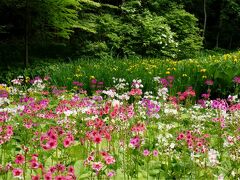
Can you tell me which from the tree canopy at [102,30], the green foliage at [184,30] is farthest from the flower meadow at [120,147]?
the green foliage at [184,30]

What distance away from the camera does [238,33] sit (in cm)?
2450

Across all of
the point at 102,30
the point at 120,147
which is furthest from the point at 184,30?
the point at 120,147

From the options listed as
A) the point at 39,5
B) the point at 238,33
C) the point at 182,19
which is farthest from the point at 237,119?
the point at 238,33

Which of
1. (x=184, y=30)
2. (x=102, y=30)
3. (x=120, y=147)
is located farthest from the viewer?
(x=184, y=30)

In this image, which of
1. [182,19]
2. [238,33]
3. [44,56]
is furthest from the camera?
[238,33]

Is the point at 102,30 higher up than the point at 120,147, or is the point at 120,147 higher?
the point at 120,147

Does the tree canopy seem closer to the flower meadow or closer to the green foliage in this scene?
the green foliage

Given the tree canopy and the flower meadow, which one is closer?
the flower meadow

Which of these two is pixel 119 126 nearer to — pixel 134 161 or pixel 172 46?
pixel 134 161

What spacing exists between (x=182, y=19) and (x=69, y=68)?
7.68 m

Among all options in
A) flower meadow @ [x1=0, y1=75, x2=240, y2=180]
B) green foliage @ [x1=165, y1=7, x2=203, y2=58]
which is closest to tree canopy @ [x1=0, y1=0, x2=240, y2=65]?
green foliage @ [x1=165, y1=7, x2=203, y2=58]

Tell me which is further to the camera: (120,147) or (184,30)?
(184,30)

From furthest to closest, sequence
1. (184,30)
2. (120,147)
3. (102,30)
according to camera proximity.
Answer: (184,30) → (102,30) → (120,147)

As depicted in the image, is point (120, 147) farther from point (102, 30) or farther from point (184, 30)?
point (184, 30)
